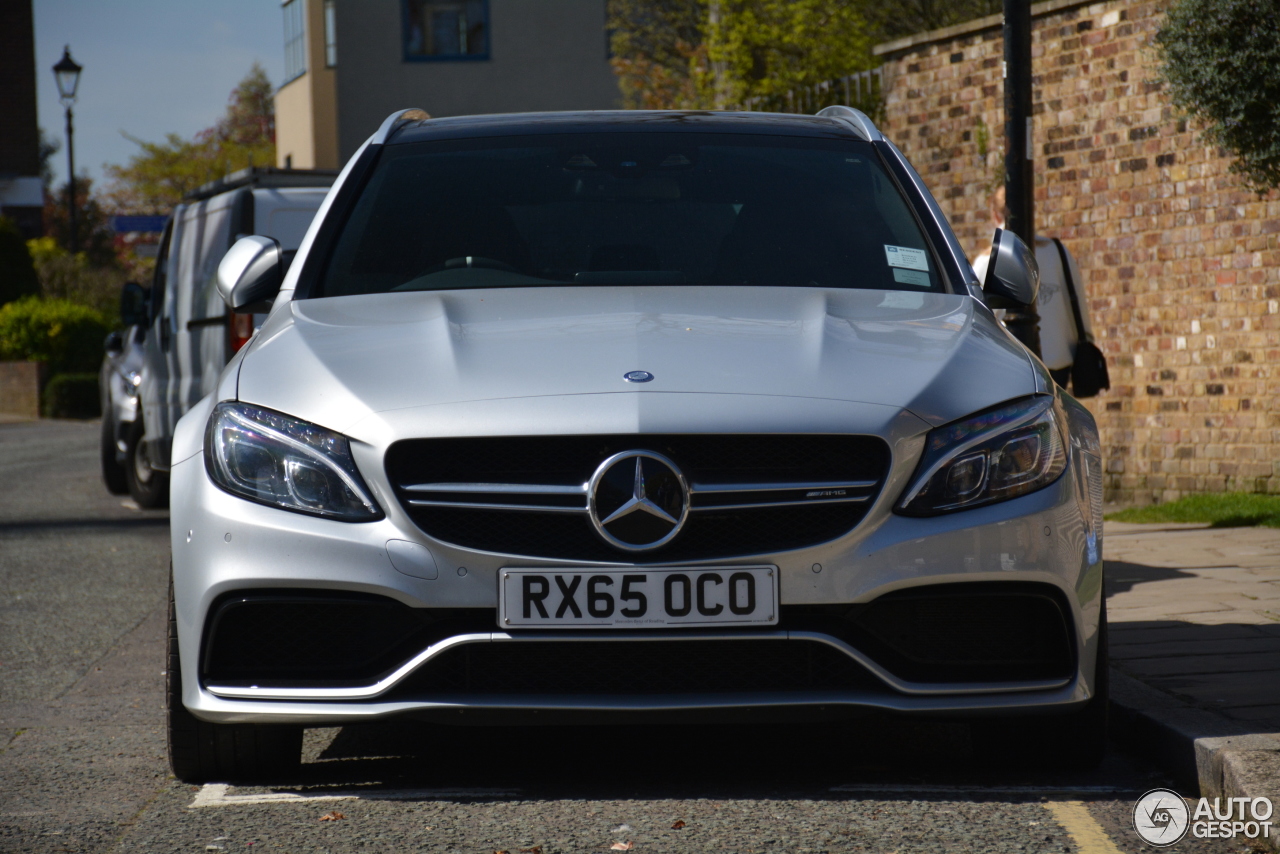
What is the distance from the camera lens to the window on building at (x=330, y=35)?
33625 millimetres

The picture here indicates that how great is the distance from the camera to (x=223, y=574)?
144 inches

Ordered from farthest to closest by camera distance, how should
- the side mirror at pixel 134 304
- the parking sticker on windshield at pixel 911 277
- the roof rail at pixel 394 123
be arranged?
the side mirror at pixel 134 304, the roof rail at pixel 394 123, the parking sticker on windshield at pixel 911 277

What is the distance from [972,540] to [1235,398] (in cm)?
783

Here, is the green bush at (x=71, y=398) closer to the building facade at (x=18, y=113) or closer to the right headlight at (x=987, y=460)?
the building facade at (x=18, y=113)

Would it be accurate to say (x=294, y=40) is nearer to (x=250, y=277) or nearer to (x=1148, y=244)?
(x=1148, y=244)

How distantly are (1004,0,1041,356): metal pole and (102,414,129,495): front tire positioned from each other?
7.82 meters

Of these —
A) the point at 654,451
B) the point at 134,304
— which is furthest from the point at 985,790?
the point at 134,304

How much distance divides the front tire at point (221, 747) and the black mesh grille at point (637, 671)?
57cm

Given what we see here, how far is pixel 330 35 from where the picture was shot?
33.8 metres

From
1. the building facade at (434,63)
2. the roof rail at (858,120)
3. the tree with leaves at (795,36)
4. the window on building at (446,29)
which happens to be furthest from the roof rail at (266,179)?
the window on building at (446,29)

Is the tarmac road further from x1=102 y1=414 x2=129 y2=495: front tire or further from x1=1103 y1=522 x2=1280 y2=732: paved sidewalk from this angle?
x1=102 y1=414 x2=129 y2=495: front tire

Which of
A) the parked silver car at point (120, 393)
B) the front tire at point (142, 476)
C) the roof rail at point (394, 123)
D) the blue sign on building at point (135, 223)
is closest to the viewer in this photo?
the roof rail at point (394, 123)

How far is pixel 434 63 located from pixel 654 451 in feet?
105

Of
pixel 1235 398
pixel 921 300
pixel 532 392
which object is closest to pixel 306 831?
pixel 532 392
